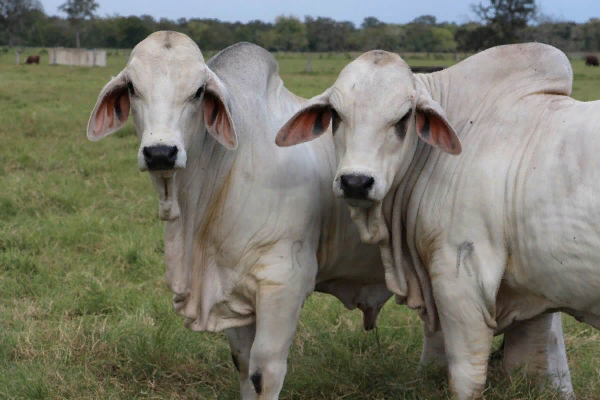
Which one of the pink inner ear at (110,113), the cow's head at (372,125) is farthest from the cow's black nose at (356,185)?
the pink inner ear at (110,113)

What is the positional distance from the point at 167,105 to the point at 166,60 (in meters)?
0.20

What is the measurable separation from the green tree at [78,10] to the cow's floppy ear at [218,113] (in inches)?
2529

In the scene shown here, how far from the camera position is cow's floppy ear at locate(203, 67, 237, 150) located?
3.14 metres

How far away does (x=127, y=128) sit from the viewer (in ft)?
34.1

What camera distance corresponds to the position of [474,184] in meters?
3.14

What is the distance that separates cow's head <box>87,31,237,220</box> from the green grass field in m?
1.13

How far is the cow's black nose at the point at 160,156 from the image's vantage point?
2.88 m

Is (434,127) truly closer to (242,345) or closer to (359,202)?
(359,202)

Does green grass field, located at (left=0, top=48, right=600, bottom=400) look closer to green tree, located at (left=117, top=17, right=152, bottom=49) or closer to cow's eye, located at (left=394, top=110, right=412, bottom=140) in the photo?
cow's eye, located at (left=394, top=110, right=412, bottom=140)

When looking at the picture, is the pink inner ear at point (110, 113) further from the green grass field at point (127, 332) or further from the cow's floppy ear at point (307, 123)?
the green grass field at point (127, 332)

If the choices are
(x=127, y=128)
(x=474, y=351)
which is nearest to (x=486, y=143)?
(x=474, y=351)

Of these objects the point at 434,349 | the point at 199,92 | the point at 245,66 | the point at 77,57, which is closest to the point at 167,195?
the point at 199,92

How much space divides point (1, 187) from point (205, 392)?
3785 mm

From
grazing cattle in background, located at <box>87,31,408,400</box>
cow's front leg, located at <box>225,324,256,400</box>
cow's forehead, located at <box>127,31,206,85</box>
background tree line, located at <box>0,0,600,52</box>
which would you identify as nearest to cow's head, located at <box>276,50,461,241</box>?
grazing cattle in background, located at <box>87,31,408,400</box>
